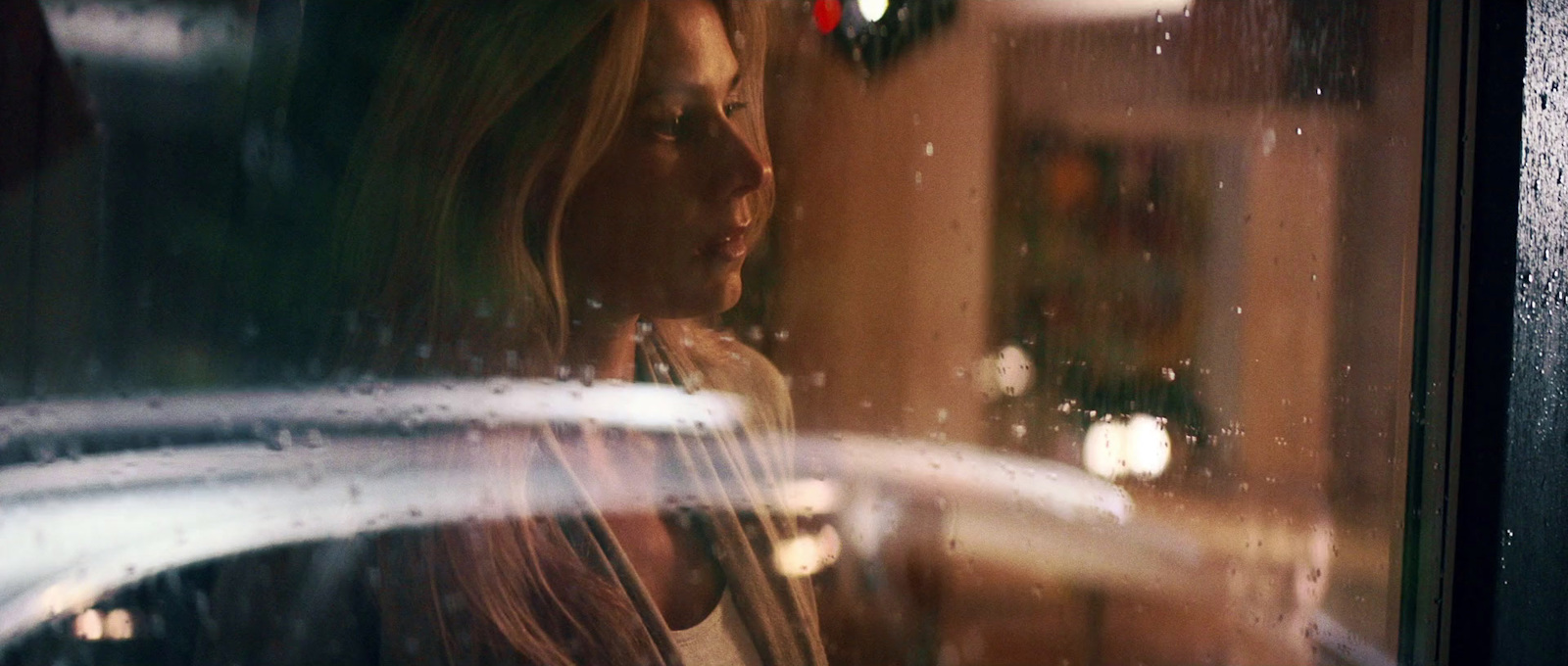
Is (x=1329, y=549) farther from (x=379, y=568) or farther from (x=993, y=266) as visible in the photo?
(x=379, y=568)

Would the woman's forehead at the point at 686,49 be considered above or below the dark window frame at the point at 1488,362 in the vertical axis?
above

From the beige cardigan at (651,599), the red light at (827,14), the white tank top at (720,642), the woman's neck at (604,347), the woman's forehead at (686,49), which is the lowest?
the white tank top at (720,642)

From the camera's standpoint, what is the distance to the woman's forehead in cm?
65

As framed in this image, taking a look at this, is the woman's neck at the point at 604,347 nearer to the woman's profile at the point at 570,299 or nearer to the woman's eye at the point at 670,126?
the woman's profile at the point at 570,299

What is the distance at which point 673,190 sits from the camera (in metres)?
0.67

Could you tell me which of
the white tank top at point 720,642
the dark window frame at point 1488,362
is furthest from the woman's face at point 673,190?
the dark window frame at point 1488,362

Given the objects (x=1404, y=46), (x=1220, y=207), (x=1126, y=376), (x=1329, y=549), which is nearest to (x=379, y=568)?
(x=1126, y=376)

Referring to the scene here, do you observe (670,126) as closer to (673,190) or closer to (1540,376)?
(673,190)

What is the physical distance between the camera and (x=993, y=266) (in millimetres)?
857

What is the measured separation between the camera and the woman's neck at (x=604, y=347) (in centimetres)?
63

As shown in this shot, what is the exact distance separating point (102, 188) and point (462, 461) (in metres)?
0.21

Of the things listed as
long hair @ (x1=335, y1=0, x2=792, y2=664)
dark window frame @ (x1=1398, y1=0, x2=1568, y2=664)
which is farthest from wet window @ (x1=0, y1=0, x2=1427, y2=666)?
dark window frame @ (x1=1398, y1=0, x2=1568, y2=664)

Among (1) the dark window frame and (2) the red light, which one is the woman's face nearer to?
(2) the red light

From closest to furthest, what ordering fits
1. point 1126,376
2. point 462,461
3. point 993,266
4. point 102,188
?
point 102,188 < point 462,461 < point 993,266 < point 1126,376
